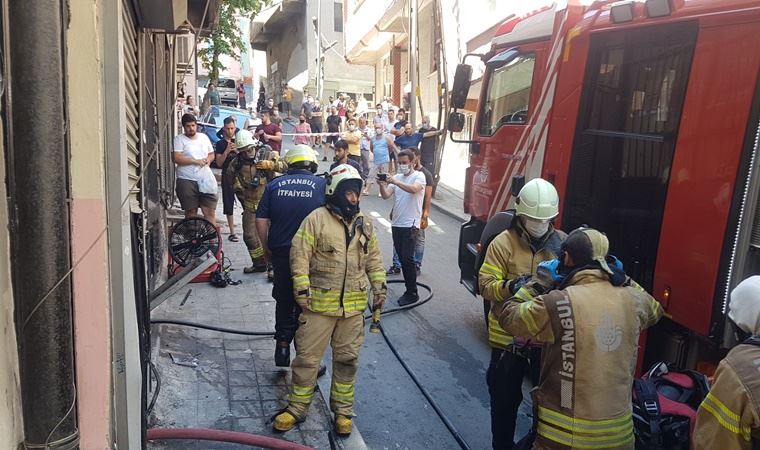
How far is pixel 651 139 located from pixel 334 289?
89.4 inches

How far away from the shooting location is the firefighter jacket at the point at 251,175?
724 centimetres

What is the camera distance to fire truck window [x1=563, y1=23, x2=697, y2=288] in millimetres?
3963

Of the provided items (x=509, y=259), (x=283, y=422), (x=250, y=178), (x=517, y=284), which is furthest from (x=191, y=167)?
(x=517, y=284)

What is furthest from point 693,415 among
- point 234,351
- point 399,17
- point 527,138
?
point 399,17

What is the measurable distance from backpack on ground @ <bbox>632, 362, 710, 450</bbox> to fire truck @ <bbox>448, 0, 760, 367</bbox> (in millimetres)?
493

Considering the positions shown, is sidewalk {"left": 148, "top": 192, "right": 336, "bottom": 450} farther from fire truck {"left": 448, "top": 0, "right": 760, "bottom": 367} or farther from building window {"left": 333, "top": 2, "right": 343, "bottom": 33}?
building window {"left": 333, "top": 2, "right": 343, "bottom": 33}

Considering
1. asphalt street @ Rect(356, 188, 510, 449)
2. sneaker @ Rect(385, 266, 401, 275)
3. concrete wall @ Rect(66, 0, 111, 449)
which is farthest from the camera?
sneaker @ Rect(385, 266, 401, 275)

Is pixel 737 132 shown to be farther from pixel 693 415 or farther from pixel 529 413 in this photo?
pixel 529 413

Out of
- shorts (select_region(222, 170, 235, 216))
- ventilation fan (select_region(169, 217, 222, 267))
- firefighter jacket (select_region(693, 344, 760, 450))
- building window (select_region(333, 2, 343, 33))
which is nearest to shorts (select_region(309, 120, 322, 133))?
shorts (select_region(222, 170, 235, 216))

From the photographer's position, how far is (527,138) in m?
5.46

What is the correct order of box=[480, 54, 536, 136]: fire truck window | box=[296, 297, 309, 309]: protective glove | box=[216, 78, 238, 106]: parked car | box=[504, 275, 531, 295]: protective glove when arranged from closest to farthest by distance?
box=[504, 275, 531, 295]: protective glove < box=[296, 297, 309, 309]: protective glove < box=[480, 54, 536, 136]: fire truck window < box=[216, 78, 238, 106]: parked car

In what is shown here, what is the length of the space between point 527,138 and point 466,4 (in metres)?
12.5

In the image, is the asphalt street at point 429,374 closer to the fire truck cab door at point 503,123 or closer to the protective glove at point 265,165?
the fire truck cab door at point 503,123

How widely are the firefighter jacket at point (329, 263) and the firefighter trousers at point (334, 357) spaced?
0.33 ft
